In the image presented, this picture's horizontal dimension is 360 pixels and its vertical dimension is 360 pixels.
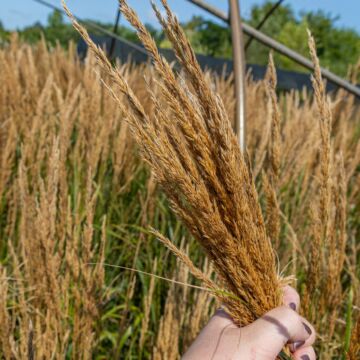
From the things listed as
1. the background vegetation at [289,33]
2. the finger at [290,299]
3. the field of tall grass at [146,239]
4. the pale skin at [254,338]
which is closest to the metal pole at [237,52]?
the field of tall grass at [146,239]

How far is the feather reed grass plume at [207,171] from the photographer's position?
26.4 inches

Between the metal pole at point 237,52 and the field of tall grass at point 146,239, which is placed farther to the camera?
the metal pole at point 237,52

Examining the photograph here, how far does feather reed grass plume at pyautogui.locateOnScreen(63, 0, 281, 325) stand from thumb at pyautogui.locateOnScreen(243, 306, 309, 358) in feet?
0.10

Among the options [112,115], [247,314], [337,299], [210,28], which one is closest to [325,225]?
[337,299]

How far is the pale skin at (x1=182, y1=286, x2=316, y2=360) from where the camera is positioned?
2.21ft

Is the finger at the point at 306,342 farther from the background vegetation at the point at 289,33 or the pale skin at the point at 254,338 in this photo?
the background vegetation at the point at 289,33

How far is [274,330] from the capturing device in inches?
26.5

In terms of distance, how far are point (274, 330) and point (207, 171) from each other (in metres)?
0.20

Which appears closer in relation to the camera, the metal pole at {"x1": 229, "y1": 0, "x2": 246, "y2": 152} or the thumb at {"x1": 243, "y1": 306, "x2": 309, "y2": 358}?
the thumb at {"x1": 243, "y1": 306, "x2": 309, "y2": 358}

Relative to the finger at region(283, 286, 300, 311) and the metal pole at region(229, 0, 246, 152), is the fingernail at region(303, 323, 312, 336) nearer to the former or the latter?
the finger at region(283, 286, 300, 311)

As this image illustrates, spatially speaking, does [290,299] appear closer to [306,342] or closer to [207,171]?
[306,342]

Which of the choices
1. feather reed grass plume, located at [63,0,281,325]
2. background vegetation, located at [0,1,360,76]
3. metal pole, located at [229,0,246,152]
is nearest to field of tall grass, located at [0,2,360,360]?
feather reed grass plume, located at [63,0,281,325]

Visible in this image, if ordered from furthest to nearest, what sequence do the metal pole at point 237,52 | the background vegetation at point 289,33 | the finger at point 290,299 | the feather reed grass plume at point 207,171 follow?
the background vegetation at point 289,33
the metal pole at point 237,52
the finger at point 290,299
the feather reed grass plume at point 207,171

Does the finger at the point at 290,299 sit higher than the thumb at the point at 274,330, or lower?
higher
